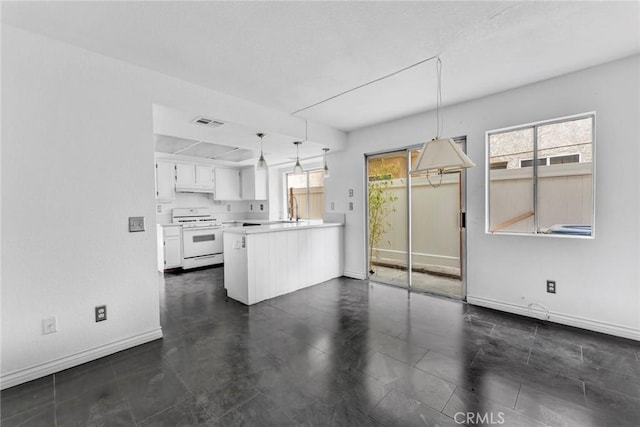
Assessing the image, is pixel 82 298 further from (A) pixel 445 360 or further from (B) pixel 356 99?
(B) pixel 356 99

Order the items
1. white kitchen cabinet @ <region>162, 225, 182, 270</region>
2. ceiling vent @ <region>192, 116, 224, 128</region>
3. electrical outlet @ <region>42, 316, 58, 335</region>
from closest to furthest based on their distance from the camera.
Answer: electrical outlet @ <region>42, 316, 58, 335</region>
ceiling vent @ <region>192, 116, 224, 128</region>
white kitchen cabinet @ <region>162, 225, 182, 270</region>

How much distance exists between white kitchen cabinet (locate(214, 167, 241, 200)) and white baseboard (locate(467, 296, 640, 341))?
555 cm

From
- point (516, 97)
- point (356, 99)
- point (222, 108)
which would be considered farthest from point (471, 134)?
point (222, 108)

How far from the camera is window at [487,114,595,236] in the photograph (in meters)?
2.78

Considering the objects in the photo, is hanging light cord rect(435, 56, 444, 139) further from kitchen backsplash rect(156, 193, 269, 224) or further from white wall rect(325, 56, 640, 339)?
kitchen backsplash rect(156, 193, 269, 224)

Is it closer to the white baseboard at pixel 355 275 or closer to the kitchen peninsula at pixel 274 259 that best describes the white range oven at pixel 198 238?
the kitchen peninsula at pixel 274 259

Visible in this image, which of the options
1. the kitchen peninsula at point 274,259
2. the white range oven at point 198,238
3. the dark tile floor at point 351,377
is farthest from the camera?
the white range oven at point 198,238

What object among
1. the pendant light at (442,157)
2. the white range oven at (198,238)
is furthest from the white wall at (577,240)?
the white range oven at (198,238)

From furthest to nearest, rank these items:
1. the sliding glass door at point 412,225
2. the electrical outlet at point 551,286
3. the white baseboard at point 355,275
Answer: the white baseboard at point 355,275 < the sliding glass door at point 412,225 < the electrical outlet at point 551,286

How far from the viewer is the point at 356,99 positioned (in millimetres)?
3334

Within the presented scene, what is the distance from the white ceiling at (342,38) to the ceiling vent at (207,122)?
0.40 metres

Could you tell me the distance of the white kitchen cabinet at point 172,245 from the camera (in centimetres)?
528

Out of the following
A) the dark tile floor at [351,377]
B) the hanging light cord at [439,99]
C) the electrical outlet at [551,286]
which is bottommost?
the dark tile floor at [351,377]

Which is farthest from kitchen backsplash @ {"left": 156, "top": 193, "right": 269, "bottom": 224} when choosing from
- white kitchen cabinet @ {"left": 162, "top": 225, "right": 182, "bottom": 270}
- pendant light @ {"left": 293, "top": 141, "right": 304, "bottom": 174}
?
pendant light @ {"left": 293, "top": 141, "right": 304, "bottom": 174}
